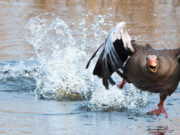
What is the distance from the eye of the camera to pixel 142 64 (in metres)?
6.95

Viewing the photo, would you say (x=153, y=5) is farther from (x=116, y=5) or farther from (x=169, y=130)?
(x=169, y=130)

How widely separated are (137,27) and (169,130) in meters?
9.20

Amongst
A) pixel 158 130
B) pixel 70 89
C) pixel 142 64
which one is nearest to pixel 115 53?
pixel 142 64

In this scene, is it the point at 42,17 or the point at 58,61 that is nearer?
the point at 58,61

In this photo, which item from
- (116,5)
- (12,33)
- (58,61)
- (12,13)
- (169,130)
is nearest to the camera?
(169,130)

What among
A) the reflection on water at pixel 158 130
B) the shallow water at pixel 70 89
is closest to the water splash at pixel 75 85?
the shallow water at pixel 70 89

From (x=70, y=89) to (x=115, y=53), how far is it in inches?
56.6

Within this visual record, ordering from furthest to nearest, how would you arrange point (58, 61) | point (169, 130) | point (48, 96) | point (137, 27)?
point (137, 27) < point (58, 61) < point (48, 96) < point (169, 130)

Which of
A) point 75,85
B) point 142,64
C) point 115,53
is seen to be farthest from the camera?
point 75,85

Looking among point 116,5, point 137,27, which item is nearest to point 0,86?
point 137,27

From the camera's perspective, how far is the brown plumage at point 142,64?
6.94 metres

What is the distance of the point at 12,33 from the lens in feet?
47.2

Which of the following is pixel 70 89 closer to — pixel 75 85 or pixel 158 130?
pixel 75 85

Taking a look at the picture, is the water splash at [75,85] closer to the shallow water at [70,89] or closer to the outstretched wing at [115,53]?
the shallow water at [70,89]
